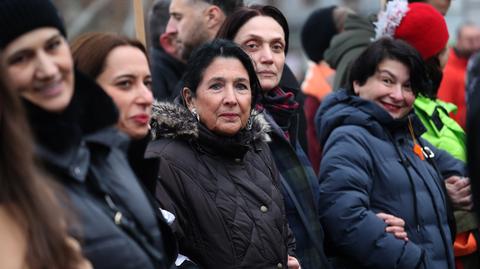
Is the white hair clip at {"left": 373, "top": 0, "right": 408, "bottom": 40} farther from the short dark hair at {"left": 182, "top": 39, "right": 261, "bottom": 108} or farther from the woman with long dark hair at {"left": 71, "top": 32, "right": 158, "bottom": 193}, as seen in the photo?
the woman with long dark hair at {"left": 71, "top": 32, "right": 158, "bottom": 193}

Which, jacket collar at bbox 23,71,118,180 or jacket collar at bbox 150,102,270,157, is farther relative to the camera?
jacket collar at bbox 150,102,270,157

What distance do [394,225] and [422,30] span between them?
1.54m

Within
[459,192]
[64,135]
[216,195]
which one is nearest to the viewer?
[64,135]

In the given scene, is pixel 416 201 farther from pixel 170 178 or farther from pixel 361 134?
pixel 170 178

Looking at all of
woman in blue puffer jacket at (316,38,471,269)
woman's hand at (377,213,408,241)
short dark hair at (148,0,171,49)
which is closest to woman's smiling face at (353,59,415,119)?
woman in blue puffer jacket at (316,38,471,269)

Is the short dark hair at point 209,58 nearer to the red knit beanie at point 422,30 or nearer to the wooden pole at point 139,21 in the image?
the wooden pole at point 139,21

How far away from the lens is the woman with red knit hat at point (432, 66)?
627 centimetres

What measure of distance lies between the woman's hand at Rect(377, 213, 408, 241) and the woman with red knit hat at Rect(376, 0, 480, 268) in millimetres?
899

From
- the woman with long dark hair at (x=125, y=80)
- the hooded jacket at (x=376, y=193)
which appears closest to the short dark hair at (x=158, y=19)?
the hooded jacket at (x=376, y=193)

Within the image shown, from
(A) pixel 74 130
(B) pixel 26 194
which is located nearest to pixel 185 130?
(A) pixel 74 130

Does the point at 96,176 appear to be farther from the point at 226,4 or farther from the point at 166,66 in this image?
the point at 166,66

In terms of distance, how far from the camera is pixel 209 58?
4.95 m

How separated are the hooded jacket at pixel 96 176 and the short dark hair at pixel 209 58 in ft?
4.13

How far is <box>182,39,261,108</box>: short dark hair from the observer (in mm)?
4945
